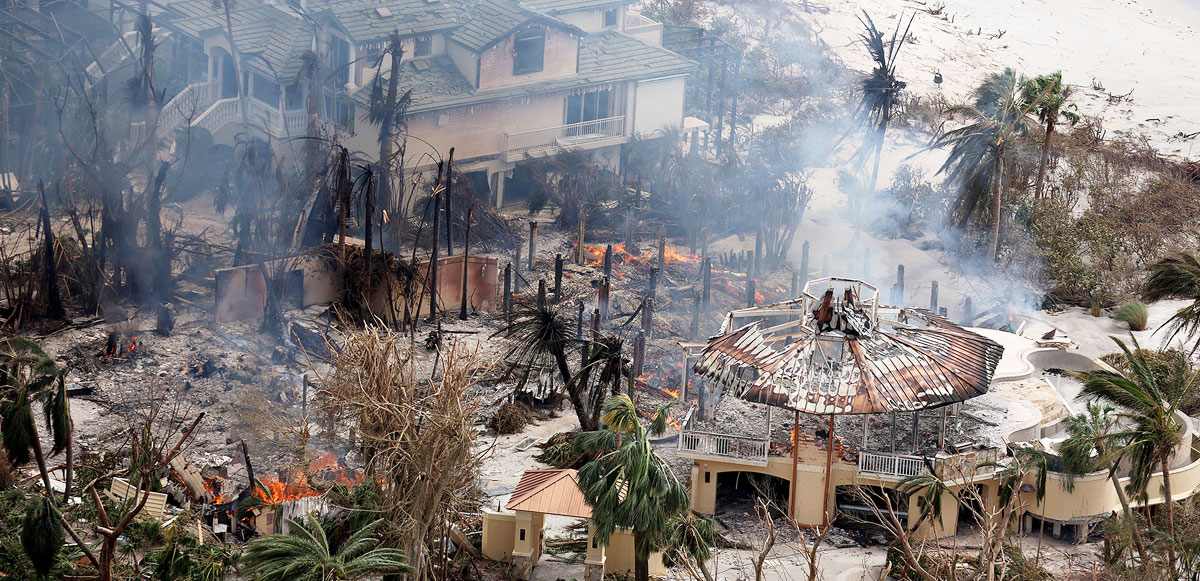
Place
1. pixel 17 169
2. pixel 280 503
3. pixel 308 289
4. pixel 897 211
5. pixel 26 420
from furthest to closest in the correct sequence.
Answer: pixel 897 211 < pixel 17 169 < pixel 308 289 < pixel 280 503 < pixel 26 420

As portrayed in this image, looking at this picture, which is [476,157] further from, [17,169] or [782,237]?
[17,169]

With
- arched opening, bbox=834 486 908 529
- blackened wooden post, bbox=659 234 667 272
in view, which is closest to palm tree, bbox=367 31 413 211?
blackened wooden post, bbox=659 234 667 272

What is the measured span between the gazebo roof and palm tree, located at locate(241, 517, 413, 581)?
9011 mm

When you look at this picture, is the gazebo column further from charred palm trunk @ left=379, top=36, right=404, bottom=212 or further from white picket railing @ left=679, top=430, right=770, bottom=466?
charred palm trunk @ left=379, top=36, right=404, bottom=212

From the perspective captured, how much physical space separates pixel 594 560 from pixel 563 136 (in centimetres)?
2474

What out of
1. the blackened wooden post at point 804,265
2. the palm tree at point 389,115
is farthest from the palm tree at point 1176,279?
the palm tree at point 389,115

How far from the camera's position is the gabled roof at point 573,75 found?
161 ft

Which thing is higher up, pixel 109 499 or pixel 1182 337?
pixel 1182 337

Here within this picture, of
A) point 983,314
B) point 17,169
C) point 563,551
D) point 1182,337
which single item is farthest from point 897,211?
point 17,169

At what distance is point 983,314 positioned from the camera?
1740 inches

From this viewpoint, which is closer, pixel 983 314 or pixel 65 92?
pixel 983 314

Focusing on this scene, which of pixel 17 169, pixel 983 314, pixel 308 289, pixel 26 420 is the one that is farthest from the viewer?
pixel 17 169

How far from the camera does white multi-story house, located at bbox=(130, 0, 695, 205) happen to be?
4931cm

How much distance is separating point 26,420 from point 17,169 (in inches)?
898
